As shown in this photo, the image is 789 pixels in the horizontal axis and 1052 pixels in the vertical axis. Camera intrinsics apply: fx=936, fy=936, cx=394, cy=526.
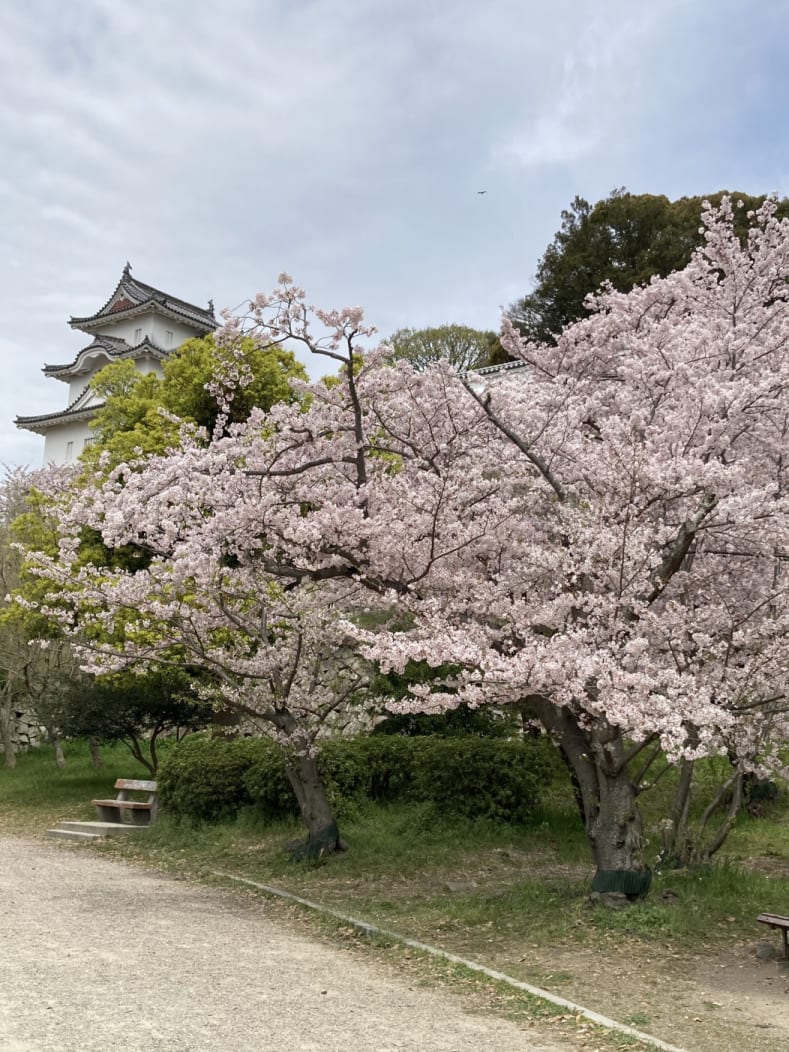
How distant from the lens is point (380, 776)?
1134 centimetres

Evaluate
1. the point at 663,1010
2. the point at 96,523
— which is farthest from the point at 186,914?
the point at 663,1010

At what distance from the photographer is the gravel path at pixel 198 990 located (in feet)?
14.6

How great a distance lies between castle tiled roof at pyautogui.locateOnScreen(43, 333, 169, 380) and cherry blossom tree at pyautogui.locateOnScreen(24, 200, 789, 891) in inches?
995

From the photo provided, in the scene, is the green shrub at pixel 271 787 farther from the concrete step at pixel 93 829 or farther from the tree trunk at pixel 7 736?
the tree trunk at pixel 7 736

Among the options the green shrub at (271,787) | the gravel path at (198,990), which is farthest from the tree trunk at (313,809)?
the gravel path at (198,990)

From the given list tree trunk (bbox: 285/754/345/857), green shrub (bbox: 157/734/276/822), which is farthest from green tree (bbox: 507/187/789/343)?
tree trunk (bbox: 285/754/345/857)

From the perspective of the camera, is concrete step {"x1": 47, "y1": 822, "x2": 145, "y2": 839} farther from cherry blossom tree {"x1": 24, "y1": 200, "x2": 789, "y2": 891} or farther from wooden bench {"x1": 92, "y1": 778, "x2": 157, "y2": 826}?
cherry blossom tree {"x1": 24, "y1": 200, "x2": 789, "y2": 891}

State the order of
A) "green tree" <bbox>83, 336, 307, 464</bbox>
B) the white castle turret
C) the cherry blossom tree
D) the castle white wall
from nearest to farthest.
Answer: the cherry blossom tree
"green tree" <bbox>83, 336, 307, 464</bbox>
the white castle turret
the castle white wall

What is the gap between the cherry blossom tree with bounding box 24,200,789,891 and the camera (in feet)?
21.7

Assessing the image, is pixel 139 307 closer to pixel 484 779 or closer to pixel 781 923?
pixel 484 779

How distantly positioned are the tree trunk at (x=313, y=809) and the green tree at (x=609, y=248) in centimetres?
1707

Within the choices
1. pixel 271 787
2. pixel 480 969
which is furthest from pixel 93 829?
pixel 480 969

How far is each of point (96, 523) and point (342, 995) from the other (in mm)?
4801

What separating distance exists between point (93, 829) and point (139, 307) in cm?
2629
